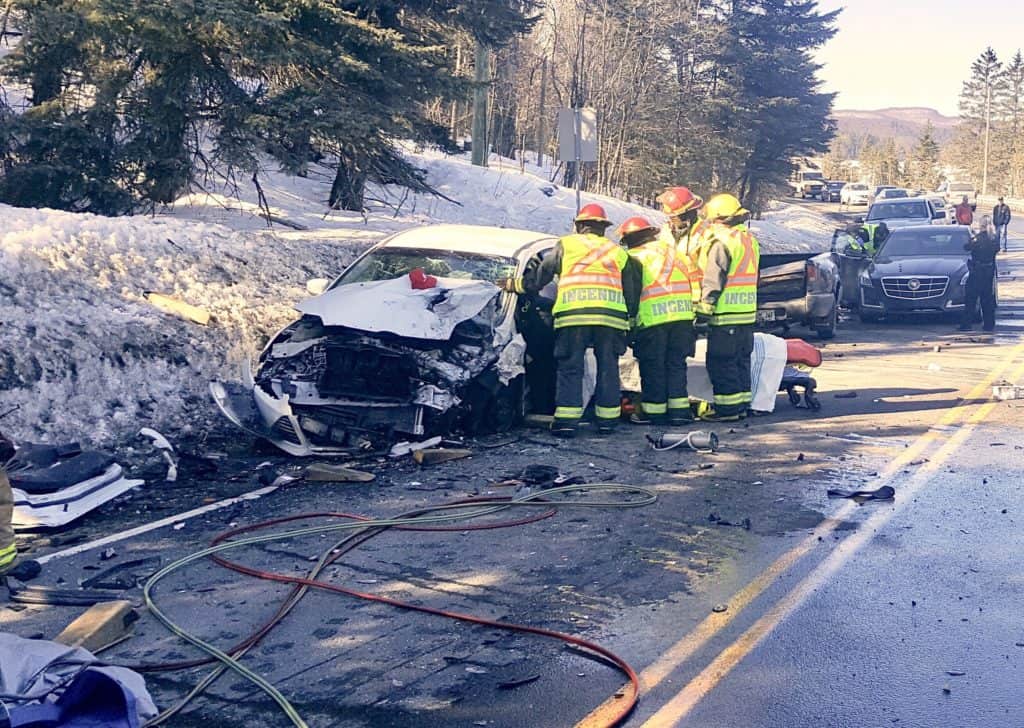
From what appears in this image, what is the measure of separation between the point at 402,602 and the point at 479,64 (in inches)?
862

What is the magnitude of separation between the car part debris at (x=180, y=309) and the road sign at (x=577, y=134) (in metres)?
7.84

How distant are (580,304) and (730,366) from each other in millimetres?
1728

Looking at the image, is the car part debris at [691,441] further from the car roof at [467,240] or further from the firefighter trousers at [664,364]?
the car roof at [467,240]

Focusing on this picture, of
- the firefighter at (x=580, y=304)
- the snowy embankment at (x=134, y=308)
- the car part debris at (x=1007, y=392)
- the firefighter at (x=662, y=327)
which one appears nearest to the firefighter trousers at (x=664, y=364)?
the firefighter at (x=662, y=327)

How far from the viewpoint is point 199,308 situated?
11273 millimetres

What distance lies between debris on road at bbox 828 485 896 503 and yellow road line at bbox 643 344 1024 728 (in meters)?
0.09

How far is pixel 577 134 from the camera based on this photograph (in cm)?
1755

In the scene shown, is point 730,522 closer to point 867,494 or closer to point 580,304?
point 867,494

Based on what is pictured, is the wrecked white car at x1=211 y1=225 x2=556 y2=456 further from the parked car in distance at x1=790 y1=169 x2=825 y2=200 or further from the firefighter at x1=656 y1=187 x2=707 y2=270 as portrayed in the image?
the parked car in distance at x1=790 y1=169 x2=825 y2=200

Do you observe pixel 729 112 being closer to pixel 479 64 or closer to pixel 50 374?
pixel 479 64

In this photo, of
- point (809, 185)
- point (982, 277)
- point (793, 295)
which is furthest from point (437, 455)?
point (809, 185)

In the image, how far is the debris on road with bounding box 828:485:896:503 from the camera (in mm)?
7500

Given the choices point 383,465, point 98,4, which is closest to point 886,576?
point 383,465

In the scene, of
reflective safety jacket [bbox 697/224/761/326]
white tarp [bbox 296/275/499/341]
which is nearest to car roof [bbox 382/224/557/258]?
white tarp [bbox 296/275/499/341]
